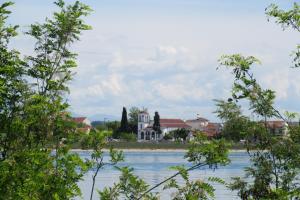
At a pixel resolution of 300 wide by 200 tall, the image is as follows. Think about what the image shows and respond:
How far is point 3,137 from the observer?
6215mm

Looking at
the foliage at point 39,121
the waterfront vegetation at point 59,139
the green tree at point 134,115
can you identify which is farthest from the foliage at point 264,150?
the green tree at point 134,115

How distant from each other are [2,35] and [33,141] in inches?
43.2

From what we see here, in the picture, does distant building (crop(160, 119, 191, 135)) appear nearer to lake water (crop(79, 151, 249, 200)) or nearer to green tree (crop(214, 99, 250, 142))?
lake water (crop(79, 151, 249, 200))

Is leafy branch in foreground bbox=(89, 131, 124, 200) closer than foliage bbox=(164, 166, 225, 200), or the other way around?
foliage bbox=(164, 166, 225, 200)

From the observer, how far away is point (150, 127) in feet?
492

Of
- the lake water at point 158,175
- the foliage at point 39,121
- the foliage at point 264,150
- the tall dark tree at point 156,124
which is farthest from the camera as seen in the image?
the tall dark tree at point 156,124

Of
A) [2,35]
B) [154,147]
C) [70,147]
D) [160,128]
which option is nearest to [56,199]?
[70,147]

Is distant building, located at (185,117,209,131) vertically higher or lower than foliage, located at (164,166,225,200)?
higher

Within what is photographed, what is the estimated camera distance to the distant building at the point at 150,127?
149m

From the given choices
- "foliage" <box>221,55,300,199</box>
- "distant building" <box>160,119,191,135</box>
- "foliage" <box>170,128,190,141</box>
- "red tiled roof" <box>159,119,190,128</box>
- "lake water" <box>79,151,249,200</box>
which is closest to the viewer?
"foliage" <box>221,55,300,199</box>

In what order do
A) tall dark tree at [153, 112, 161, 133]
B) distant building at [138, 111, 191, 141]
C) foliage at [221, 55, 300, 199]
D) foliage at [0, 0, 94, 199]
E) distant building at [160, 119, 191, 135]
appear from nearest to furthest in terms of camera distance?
foliage at [0, 0, 94, 199], foliage at [221, 55, 300, 199], tall dark tree at [153, 112, 161, 133], distant building at [138, 111, 191, 141], distant building at [160, 119, 191, 135]

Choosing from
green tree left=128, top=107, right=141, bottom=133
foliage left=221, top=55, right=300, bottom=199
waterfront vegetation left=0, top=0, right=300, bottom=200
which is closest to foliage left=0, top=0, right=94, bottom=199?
waterfront vegetation left=0, top=0, right=300, bottom=200

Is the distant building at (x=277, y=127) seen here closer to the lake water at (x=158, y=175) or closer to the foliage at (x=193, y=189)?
the lake water at (x=158, y=175)

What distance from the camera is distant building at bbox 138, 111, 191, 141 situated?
149000mm
